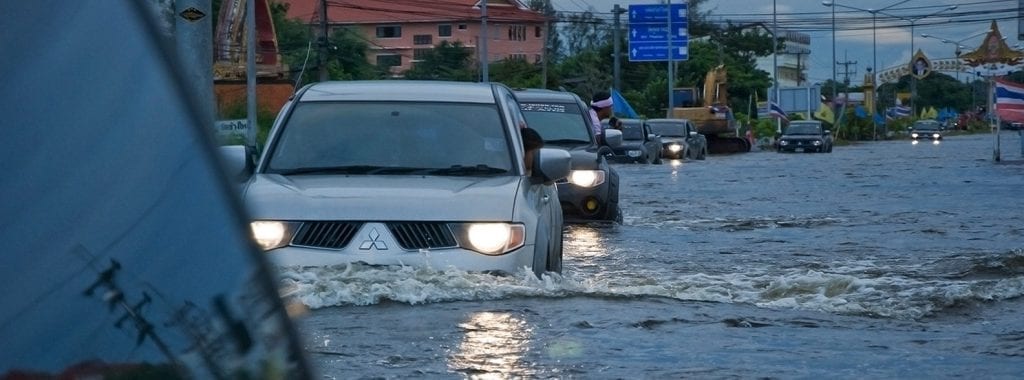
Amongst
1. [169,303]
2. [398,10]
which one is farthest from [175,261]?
[398,10]

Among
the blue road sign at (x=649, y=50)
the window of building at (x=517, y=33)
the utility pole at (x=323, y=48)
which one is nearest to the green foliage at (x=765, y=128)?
the blue road sign at (x=649, y=50)

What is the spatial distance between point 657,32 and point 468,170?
54476mm

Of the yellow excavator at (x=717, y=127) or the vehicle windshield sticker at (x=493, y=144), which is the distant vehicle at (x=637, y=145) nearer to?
the yellow excavator at (x=717, y=127)

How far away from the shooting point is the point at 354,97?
8.42 meters

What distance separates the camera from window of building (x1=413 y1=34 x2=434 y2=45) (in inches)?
3642

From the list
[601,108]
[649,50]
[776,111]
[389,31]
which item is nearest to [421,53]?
[389,31]

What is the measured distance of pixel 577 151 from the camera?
14859 mm

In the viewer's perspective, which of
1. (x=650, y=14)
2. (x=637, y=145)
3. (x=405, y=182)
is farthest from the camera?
(x=650, y=14)

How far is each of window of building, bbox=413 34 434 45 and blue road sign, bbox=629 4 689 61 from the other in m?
31.5

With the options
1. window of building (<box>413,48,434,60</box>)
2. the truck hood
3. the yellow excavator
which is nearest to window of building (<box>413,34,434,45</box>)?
window of building (<box>413,48,434,60</box>)

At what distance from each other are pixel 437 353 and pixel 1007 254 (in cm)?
642

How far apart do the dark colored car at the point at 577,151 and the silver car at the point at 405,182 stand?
604 cm

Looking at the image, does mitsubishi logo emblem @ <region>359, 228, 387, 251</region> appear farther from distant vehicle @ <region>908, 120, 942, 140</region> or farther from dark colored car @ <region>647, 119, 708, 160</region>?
distant vehicle @ <region>908, 120, 942, 140</region>

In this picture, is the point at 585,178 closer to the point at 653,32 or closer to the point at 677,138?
the point at 677,138
